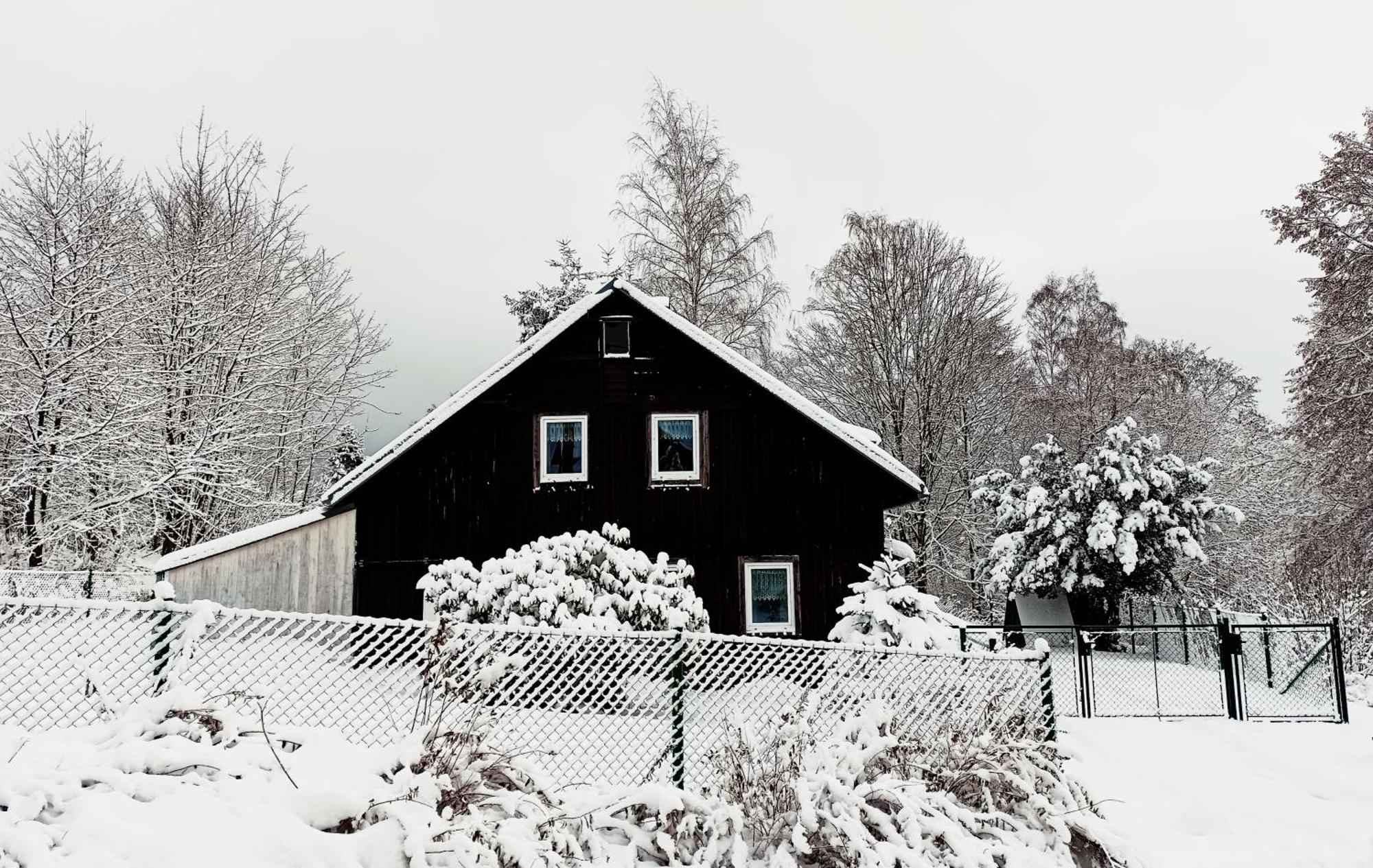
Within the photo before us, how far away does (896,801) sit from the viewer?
16.1 feet

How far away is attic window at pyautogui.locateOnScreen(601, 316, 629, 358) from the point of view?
48.4 feet

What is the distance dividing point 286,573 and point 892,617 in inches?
367

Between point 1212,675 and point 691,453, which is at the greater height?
point 691,453

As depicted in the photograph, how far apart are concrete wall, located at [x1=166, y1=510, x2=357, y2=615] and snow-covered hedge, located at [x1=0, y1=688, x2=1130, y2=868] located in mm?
9995

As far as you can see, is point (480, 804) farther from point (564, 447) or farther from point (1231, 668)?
point (1231, 668)

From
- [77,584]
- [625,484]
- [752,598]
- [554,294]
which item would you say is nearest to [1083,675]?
[752,598]

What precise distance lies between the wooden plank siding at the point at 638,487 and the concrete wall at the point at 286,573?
11.9 inches

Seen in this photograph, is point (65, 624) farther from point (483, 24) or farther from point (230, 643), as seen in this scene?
point (483, 24)

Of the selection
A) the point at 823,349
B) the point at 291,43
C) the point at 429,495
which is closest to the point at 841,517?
the point at 429,495

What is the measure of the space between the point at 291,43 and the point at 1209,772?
21.3 m

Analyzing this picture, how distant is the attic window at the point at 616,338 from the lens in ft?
48.4

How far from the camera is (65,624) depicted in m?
4.36

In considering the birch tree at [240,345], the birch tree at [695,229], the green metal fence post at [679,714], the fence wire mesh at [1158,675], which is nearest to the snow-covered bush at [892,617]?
the fence wire mesh at [1158,675]

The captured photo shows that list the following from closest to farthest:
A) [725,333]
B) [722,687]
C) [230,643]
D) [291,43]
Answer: [230,643], [722,687], [291,43], [725,333]
